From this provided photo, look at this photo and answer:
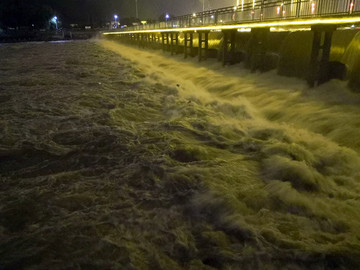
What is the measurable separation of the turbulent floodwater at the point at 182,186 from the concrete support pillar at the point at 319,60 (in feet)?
4.37

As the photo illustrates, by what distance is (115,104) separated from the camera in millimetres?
10523

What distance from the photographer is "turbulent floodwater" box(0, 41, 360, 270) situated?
340 cm

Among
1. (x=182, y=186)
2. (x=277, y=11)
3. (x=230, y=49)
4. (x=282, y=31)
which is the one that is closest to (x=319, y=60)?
(x=282, y=31)

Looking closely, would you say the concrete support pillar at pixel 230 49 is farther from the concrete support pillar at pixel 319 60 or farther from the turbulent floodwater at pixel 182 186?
the turbulent floodwater at pixel 182 186

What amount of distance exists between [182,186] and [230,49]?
1709cm

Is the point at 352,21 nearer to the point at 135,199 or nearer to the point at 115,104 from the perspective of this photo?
the point at 115,104

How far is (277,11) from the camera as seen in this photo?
48.4 feet

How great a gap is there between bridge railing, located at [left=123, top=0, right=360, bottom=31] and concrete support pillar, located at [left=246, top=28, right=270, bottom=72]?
68 cm

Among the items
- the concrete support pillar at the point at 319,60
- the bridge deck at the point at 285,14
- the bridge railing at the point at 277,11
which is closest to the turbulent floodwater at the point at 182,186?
the concrete support pillar at the point at 319,60

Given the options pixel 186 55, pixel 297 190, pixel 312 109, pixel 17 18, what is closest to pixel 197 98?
pixel 312 109

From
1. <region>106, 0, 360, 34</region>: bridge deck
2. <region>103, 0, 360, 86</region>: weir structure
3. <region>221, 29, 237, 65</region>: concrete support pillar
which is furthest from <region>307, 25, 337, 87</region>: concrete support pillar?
<region>221, 29, 237, 65</region>: concrete support pillar

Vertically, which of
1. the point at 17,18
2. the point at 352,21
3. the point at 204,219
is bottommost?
the point at 204,219

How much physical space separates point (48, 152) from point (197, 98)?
7054 mm

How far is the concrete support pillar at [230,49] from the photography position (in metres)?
19.2
